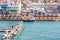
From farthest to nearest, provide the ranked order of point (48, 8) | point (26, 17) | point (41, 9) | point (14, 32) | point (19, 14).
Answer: point (48, 8)
point (41, 9)
point (19, 14)
point (26, 17)
point (14, 32)

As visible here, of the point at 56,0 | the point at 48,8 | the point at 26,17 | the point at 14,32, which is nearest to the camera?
the point at 14,32

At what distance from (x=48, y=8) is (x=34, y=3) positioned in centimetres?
332

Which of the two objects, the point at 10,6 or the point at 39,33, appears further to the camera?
the point at 10,6

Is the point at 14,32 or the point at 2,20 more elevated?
the point at 14,32

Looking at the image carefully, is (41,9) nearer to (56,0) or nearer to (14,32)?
(56,0)

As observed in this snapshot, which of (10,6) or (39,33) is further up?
(39,33)

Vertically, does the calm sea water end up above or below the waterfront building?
above

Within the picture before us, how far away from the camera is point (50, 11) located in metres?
40.8

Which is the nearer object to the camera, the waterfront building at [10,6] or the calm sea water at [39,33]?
the calm sea water at [39,33]

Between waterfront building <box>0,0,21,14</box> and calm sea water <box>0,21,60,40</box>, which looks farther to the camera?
waterfront building <box>0,0,21,14</box>

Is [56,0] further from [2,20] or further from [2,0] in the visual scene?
[2,20]

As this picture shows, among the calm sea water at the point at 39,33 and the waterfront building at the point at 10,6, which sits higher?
the calm sea water at the point at 39,33

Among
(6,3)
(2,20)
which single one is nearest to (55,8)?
(6,3)

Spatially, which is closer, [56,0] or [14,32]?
[14,32]
